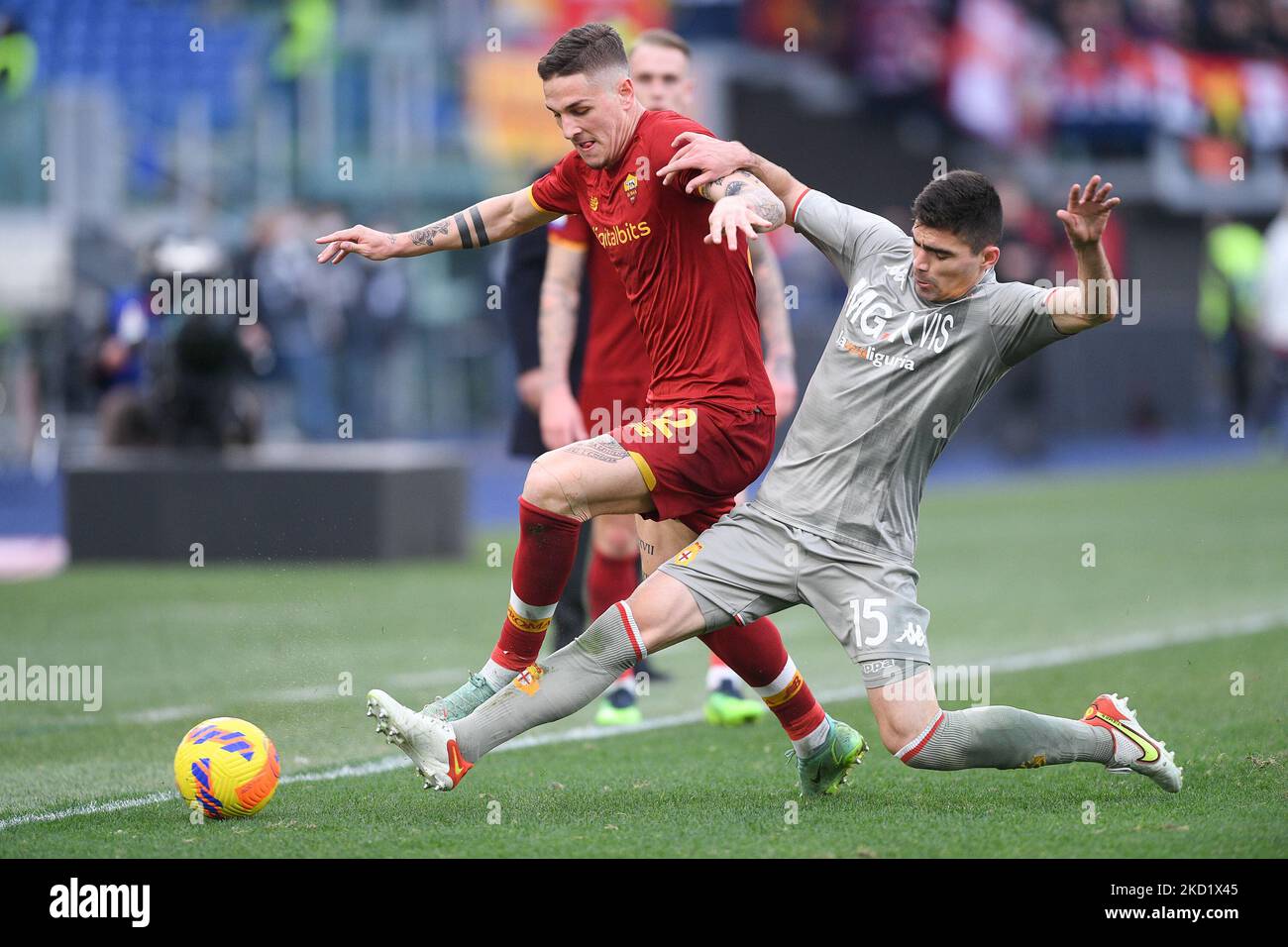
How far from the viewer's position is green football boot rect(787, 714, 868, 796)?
212 inches

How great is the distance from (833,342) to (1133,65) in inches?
1024

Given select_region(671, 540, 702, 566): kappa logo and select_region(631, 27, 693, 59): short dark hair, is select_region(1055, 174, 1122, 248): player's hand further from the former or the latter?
select_region(631, 27, 693, 59): short dark hair

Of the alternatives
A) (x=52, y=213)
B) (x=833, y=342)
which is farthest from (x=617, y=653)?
(x=52, y=213)

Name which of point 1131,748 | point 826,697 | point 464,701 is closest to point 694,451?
point 464,701

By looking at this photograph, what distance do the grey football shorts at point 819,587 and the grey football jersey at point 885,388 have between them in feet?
0.20

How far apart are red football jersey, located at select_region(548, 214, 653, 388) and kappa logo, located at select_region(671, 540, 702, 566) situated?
5.71 ft

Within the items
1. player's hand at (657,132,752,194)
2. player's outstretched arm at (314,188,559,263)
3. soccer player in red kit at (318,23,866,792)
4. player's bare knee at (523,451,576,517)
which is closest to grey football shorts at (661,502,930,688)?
soccer player in red kit at (318,23,866,792)

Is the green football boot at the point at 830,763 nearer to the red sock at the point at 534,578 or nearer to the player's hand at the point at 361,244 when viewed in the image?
the red sock at the point at 534,578

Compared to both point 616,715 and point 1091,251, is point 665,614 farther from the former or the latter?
point 616,715

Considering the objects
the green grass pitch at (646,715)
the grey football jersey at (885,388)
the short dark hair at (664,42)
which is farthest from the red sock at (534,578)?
the short dark hair at (664,42)

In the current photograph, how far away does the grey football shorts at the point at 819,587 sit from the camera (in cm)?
499

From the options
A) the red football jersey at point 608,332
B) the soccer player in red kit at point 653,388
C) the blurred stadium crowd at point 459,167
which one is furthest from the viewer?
the blurred stadium crowd at point 459,167
